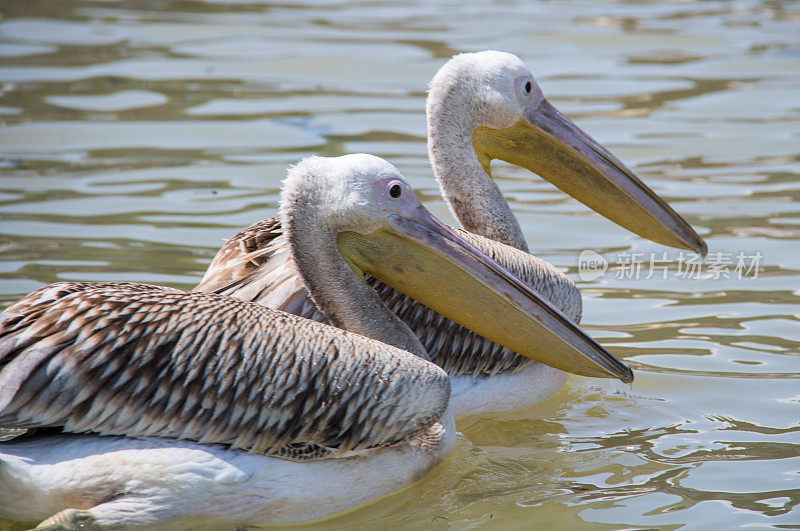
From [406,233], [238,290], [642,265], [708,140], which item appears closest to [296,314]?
[238,290]

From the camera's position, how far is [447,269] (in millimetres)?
3867

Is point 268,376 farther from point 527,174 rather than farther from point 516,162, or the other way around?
point 527,174

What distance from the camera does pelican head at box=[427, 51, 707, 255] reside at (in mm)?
4906

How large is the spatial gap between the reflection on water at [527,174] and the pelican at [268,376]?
0.29 m

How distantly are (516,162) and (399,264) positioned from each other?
1492 millimetres

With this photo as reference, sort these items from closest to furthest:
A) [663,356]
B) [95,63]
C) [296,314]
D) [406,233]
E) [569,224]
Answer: [406,233], [296,314], [663,356], [569,224], [95,63]

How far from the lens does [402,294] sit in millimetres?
4281

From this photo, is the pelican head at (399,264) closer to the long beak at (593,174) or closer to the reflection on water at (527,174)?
the reflection on water at (527,174)

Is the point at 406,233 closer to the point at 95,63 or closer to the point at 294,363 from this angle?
the point at 294,363

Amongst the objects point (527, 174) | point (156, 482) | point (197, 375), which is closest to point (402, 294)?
point (197, 375)

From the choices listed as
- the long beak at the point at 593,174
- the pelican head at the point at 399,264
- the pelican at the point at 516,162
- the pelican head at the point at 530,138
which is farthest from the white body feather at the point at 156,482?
the long beak at the point at 593,174

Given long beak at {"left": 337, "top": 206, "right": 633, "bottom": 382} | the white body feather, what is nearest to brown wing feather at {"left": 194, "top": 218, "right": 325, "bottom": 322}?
long beak at {"left": 337, "top": 206, "right": 633, "bottom": 382}

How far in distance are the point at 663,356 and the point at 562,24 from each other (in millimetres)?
7219

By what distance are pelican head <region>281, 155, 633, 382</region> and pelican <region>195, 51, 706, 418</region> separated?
508 millimetres
